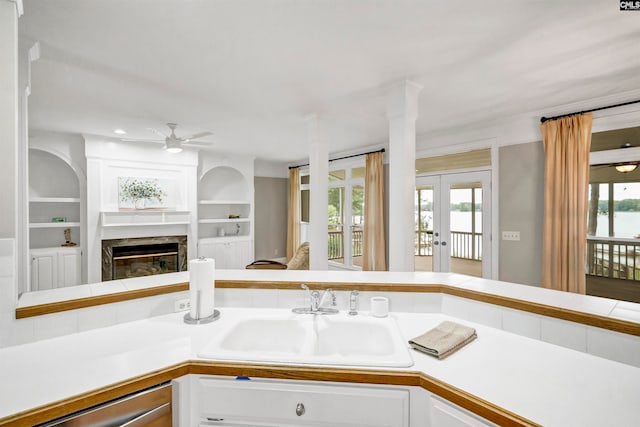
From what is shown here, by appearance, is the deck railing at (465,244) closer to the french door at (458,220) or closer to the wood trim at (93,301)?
the french door at (458,220)

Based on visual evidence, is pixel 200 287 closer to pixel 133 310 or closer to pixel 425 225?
pixel 133 310

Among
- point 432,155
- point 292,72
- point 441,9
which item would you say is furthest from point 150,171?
point 441,9

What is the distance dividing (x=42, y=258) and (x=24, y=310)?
4242mm

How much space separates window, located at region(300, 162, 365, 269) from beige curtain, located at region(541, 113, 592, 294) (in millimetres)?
2942

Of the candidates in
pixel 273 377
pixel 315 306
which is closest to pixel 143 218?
pixel 315 306

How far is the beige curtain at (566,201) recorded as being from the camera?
3158mm

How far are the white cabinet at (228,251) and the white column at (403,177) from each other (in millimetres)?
4322

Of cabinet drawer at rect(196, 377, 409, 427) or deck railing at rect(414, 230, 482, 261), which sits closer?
cabinet drawer at rect(196, 377, 409, 427)

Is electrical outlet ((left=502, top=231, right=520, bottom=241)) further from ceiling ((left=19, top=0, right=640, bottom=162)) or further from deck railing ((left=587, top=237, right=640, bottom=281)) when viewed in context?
ceiling ((left=19, top=0, right=640, bottom=162))

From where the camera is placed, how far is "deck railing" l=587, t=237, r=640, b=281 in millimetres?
3059

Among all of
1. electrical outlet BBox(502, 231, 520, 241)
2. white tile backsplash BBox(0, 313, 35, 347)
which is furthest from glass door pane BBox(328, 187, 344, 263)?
white tile backsplash BBox(0, 313, 35, 347)

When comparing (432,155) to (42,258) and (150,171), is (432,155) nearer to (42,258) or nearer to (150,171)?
(150,171)

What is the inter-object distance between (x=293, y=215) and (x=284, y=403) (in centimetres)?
610

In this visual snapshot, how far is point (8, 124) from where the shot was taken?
1.20m
